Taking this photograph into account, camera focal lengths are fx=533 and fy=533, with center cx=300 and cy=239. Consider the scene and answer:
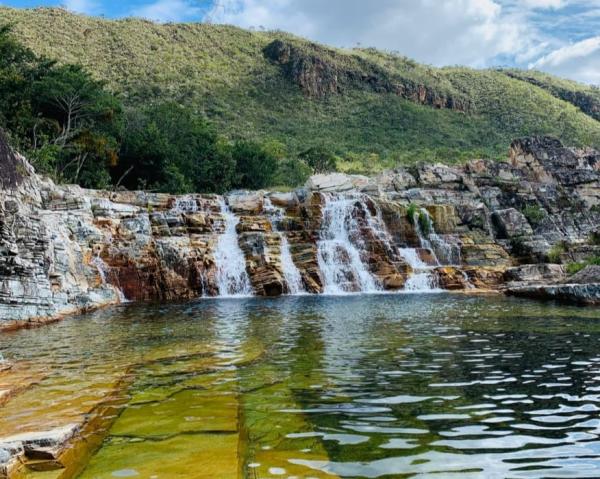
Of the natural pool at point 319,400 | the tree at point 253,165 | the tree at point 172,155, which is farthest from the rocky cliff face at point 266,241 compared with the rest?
the tree at point 253,165

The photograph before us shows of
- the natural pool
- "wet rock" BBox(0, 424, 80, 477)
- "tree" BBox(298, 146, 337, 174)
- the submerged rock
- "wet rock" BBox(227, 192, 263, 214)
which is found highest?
"tree" BBox(298, 146, 337, 174)

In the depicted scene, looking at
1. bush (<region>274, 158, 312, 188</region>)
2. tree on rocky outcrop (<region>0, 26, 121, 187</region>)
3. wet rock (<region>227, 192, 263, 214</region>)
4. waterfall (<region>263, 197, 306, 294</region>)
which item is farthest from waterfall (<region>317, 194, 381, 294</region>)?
bush (<region>274, 158, 312, 188</region>)

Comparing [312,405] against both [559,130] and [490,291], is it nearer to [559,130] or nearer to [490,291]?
[490,291]

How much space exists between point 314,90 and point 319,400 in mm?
101074

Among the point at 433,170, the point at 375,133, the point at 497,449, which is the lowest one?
the point at 497,449

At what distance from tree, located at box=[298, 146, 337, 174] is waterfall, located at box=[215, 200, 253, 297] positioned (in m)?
38.4

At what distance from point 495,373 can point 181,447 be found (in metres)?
4.88

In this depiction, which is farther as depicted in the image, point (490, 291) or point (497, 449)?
point (490, 291)

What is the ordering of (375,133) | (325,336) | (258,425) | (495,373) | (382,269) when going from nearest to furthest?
(258,425) < (495,373) < (325,336) < (382,269) < (375,133)

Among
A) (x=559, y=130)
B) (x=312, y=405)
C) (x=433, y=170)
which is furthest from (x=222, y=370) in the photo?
(x=559, y=130)

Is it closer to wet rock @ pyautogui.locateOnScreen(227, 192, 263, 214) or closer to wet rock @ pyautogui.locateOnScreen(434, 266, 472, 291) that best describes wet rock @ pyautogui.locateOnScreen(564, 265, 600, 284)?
wet rock @ pyautogui.locateOnScreen(434, 266, 472, 291)

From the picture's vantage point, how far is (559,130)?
88.8m

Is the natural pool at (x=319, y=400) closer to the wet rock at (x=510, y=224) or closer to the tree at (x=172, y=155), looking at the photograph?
the wet rock at (x=510, y=224)

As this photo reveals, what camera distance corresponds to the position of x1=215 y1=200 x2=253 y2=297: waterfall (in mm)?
26844
